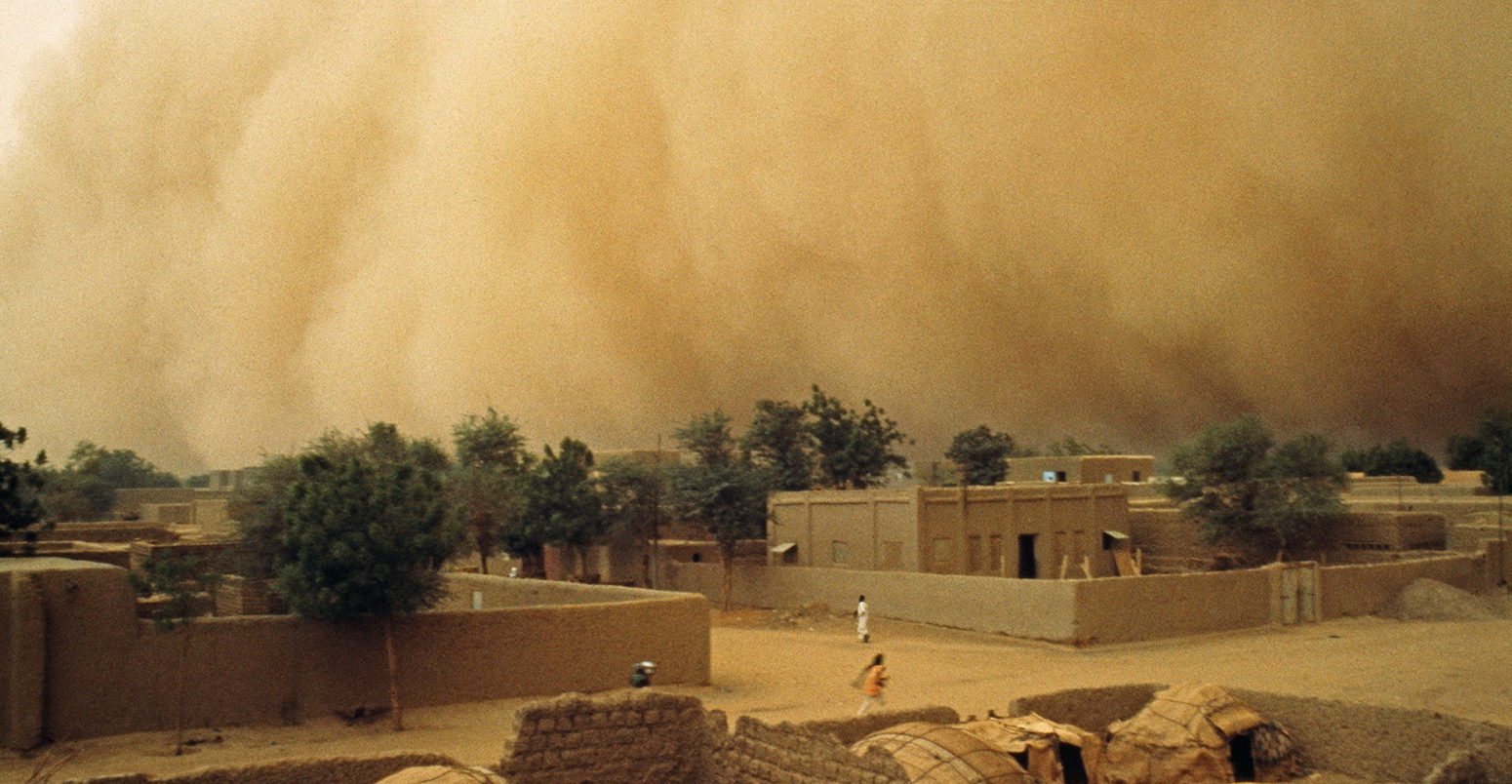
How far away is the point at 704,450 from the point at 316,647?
14.2 metres

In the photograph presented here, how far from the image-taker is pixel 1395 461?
45.4m

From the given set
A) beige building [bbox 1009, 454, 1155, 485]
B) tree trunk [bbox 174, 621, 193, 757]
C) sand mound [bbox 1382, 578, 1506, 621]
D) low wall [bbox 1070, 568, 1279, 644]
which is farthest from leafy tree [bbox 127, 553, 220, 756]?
beige building [bbox 1009, 454, 1155, 485]

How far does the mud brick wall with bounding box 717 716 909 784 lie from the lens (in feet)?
19.4

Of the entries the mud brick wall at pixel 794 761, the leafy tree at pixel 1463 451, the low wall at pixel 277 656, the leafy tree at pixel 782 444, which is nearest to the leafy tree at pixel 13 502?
the low wall at pixel 277 656

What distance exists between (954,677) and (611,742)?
292 inches

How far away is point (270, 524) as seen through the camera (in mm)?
13586

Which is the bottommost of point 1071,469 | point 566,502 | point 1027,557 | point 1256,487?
point 1027,557

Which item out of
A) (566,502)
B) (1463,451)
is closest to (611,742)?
(566,502)

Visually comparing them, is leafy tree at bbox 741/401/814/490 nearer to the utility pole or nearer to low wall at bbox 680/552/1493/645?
the utility pole

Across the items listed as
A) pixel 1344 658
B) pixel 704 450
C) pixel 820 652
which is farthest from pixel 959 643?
pixel 704 450

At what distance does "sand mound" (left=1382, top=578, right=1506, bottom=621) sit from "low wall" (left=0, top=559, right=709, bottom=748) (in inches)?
398

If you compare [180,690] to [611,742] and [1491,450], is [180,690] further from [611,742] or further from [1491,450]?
[1491,450]

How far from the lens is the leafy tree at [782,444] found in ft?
88.1

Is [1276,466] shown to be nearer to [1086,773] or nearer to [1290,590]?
[1290,590]
